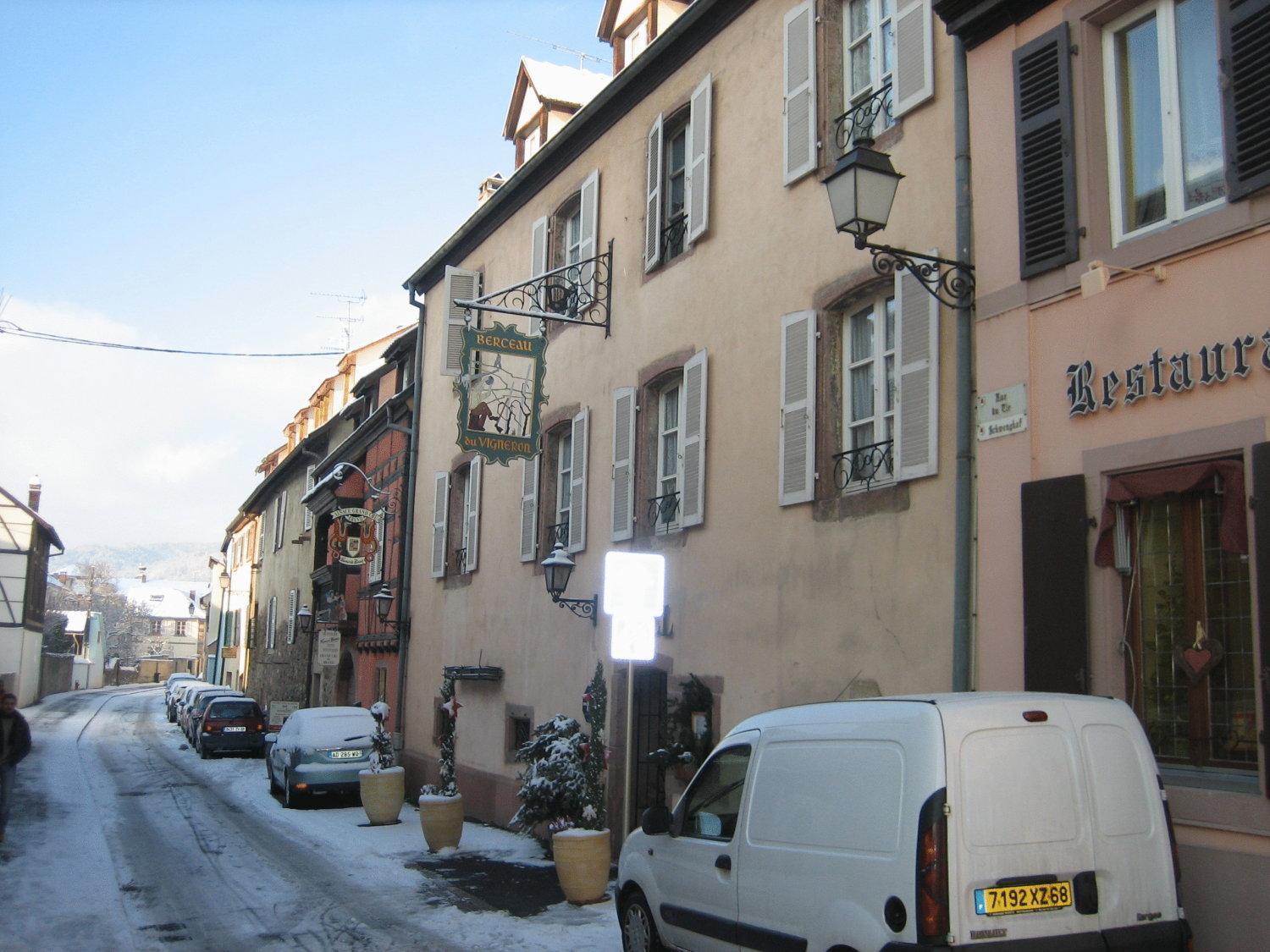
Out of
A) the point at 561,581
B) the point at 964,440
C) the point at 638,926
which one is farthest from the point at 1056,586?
the point at 561,581

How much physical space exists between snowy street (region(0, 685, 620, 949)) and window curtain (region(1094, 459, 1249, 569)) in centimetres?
487

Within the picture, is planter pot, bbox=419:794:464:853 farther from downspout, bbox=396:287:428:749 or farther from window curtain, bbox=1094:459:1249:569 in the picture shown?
window curtain, bbox=1094:459:1249:569

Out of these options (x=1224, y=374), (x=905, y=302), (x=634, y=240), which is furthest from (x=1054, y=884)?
(x=634, y=240)

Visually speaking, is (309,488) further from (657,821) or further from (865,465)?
(657,821)

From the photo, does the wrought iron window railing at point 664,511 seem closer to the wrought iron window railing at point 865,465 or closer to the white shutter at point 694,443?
the white shutter at point 694,443

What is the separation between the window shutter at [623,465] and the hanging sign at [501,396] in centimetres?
97

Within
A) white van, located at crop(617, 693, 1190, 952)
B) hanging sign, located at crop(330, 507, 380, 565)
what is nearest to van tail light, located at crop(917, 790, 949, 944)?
white van, located at crop(617, 693, 1190, 952)

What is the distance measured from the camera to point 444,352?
1867cm

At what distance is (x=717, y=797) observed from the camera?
7160 mm

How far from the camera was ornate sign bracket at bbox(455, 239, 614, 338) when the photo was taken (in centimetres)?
1434

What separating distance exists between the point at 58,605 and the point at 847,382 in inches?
4058

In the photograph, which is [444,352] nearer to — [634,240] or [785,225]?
[634,240]

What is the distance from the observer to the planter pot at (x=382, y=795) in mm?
16766

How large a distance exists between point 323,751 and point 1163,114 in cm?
1608
